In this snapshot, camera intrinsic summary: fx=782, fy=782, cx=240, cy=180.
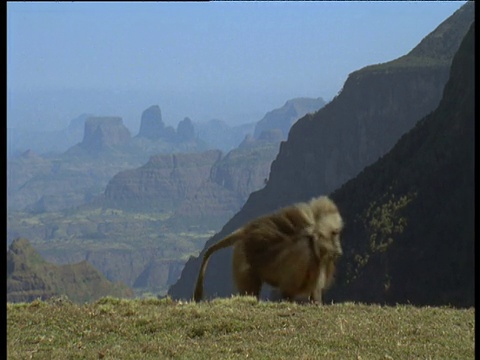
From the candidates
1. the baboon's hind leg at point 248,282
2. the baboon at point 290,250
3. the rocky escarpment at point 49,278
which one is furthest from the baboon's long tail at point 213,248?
the rocky escarpment at point 49,278

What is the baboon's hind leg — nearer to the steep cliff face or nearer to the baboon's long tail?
the baboon's long tail

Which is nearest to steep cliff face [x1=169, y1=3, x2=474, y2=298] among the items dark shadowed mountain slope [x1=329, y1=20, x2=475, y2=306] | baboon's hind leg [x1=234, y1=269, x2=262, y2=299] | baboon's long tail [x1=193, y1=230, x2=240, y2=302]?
dark shadowed mountain slope [x1=329, y1=20, x2=475, y2=306]

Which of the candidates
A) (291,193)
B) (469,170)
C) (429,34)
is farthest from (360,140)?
(469,170)

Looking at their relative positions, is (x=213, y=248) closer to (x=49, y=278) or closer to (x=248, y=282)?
(x=248, y=282)

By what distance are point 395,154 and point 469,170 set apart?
1123 centimetres

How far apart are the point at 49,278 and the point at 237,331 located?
14774 cm

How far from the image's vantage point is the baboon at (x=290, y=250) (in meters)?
12.0

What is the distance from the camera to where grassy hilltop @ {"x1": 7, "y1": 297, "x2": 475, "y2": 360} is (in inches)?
309

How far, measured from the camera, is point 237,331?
9.09m

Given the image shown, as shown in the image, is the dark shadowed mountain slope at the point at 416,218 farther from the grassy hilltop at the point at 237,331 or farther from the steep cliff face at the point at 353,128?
the grassy hilltop at the point at 237,331

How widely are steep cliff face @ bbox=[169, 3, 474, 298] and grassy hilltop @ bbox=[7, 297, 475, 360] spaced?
92.7 m

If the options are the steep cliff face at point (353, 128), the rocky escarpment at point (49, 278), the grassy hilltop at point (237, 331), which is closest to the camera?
the grassy hilltop at point (237, 331)

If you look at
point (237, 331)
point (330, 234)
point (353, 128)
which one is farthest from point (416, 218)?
point (353, 128)

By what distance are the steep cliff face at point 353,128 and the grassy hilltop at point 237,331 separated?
304 ft
